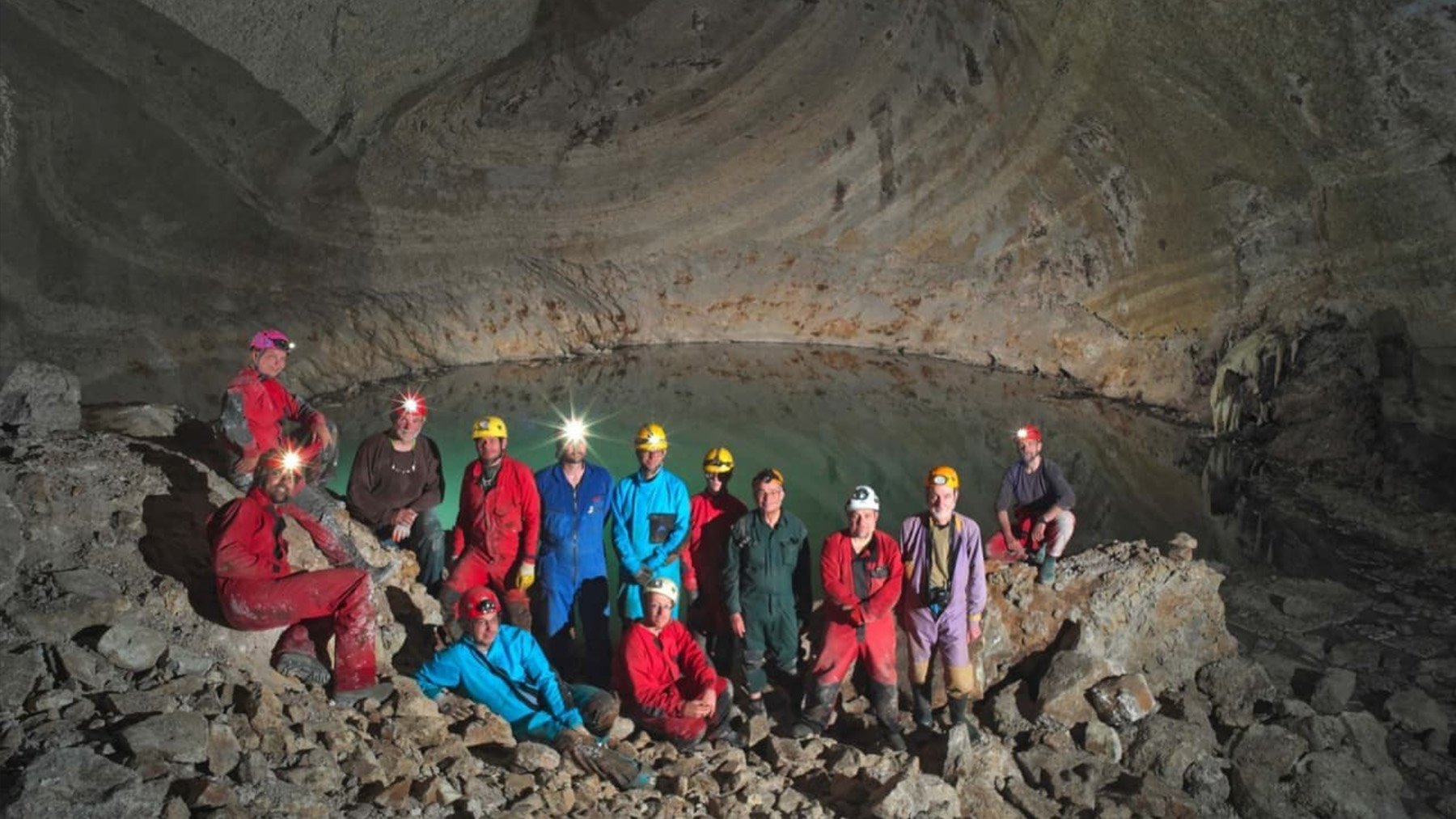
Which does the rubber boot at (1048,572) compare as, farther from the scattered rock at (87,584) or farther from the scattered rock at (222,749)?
the scattered rock at (87,584)

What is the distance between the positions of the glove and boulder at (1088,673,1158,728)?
122 inches

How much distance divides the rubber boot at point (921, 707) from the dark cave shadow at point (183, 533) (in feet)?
11.0

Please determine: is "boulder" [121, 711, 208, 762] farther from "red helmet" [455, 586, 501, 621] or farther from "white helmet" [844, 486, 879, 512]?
"white helmet" [844, 486, 879, 512]

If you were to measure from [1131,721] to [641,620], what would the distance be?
268 centimetres

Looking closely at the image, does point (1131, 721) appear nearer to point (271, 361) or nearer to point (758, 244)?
point (271, 361)

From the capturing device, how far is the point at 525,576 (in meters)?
5.79

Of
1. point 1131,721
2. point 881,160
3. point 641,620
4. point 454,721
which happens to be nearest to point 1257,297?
point 881,160

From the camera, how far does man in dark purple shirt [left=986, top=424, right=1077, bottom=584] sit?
6441mm

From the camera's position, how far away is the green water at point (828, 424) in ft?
32.7

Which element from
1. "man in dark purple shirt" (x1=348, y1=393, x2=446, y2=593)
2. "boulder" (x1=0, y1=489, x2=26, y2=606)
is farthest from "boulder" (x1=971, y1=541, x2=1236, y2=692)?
"boulder" (x1=0, y1=489, x2=26, y2=606)

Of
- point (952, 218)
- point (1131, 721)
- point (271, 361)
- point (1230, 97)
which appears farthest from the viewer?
point (952, 218)

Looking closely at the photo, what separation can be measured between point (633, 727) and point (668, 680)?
10.9 inches

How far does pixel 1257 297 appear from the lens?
46.4 feet

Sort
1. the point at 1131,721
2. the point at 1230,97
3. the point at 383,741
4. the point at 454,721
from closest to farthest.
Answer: the point at 383,741
the point at 454,721
the point at 1131,721
the point at 1230,97
